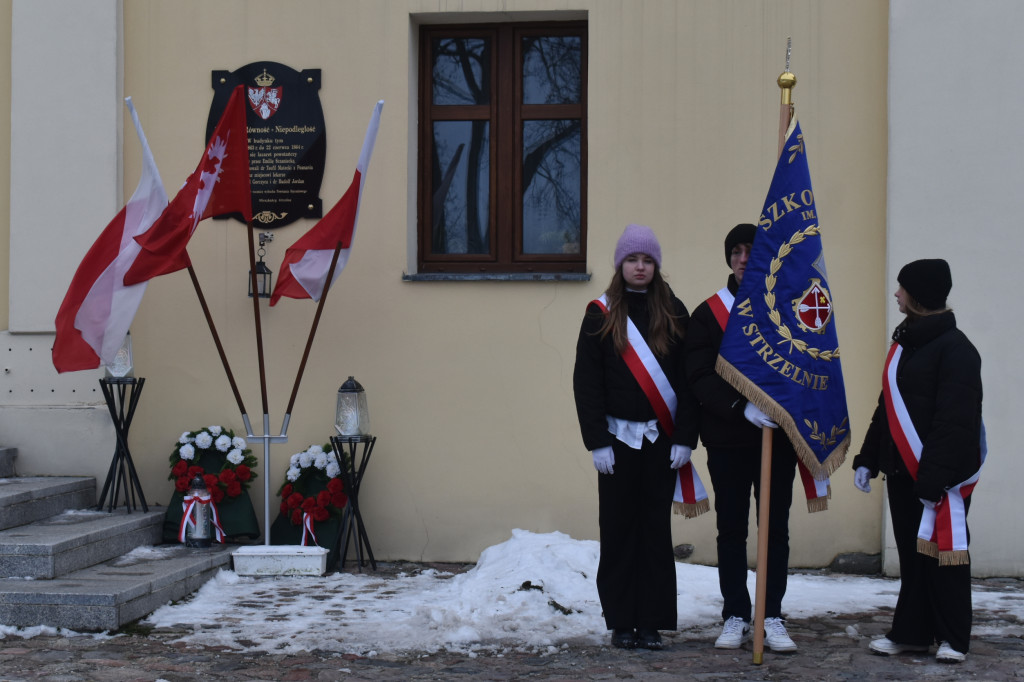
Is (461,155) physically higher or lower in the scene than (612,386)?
higher

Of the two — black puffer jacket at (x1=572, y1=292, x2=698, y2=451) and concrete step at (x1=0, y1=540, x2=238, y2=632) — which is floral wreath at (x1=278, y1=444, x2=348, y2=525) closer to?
concrete step at (x1=0, y1=540, x2=238, y2=632)

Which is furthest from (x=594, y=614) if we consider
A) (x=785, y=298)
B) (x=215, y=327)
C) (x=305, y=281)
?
(x=215, y=327)

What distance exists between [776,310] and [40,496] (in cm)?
415

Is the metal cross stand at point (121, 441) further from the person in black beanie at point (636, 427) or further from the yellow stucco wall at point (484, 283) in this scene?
the person in black beanie at point (636, 427)

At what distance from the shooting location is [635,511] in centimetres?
453

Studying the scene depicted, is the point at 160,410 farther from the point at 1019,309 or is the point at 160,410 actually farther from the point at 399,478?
the point at 1019,309

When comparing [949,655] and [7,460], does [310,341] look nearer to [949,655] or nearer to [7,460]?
[7,460]

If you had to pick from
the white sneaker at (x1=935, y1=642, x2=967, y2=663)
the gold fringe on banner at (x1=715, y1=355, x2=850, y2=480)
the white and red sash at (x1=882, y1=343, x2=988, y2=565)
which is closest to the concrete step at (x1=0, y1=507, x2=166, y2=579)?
the gold fringe on banner at (x1=715, y1=355, x2=850, y2=480)

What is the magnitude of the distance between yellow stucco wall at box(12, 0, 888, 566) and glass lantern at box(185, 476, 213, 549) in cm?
47

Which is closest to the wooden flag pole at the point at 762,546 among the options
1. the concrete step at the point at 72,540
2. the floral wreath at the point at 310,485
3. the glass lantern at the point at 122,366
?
the floral wreath at the point at 310,485

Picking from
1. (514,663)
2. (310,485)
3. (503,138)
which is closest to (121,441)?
(310,485)

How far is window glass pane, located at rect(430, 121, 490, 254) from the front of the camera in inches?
267

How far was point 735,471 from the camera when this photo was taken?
14.4 feet

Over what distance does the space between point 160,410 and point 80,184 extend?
1.44 m
